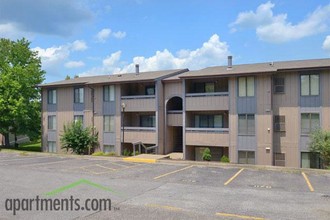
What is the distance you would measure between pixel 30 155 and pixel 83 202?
17869 mm

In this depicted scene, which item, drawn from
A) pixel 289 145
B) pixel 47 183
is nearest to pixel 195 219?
pixel 47 183

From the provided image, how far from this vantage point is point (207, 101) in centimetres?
2459

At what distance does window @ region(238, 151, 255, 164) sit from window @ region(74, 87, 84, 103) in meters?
16.9

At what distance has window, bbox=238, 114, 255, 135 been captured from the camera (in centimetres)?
2277

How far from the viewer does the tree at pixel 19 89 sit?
33062mm

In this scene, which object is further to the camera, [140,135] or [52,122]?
[52,122]

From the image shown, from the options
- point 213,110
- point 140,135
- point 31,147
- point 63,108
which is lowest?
point 31,147

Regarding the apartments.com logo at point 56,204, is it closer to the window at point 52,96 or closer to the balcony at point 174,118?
the balcony at point 174,118

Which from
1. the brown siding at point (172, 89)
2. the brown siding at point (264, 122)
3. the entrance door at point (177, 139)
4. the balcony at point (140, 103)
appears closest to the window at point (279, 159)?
the brown siding at point (264, 122)

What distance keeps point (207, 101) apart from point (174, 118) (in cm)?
403

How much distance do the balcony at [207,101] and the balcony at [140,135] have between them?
13.9ft

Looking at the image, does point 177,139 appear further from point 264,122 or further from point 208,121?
point 264,122

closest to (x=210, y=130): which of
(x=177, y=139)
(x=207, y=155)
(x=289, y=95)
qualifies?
(x=207, y=155)

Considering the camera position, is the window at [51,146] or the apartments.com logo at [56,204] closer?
the apartments.com logo at [56,204]
